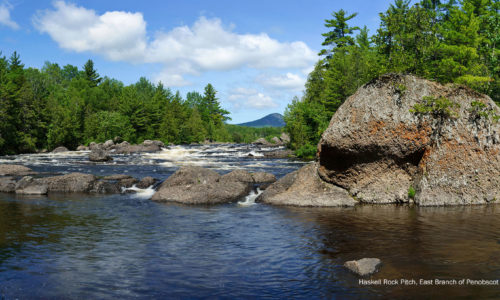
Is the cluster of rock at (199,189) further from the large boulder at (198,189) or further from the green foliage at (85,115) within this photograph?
the green foliage at (85,115)

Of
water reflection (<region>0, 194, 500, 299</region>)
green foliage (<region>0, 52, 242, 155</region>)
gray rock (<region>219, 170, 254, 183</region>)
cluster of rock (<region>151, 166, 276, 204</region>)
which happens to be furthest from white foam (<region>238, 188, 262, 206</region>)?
green foliage (<region>0, 52, 242, 155</region>)

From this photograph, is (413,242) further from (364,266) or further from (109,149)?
(109,149)

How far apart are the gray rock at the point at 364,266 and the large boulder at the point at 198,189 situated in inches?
393

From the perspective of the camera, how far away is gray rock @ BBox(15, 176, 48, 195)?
20.5 metres

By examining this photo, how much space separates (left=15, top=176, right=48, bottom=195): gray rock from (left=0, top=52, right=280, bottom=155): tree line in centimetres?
3709

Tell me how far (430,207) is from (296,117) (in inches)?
1469

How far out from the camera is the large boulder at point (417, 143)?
1675 centimetres

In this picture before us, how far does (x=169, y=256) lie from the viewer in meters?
10.3

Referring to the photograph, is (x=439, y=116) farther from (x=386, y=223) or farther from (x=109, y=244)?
(x=109, y=244)

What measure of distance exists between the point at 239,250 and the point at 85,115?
76976mm

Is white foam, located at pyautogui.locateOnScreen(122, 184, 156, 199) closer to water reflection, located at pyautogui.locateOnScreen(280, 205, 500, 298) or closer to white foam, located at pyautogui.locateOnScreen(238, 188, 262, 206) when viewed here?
white foam, located at pyautogui.locateOnScreen(238, 188, 262, 206)

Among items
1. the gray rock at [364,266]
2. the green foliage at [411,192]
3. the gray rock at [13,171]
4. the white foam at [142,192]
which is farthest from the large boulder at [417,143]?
the gray rock at [13,171]

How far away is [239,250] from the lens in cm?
1091

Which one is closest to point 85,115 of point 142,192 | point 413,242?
point 142,192
